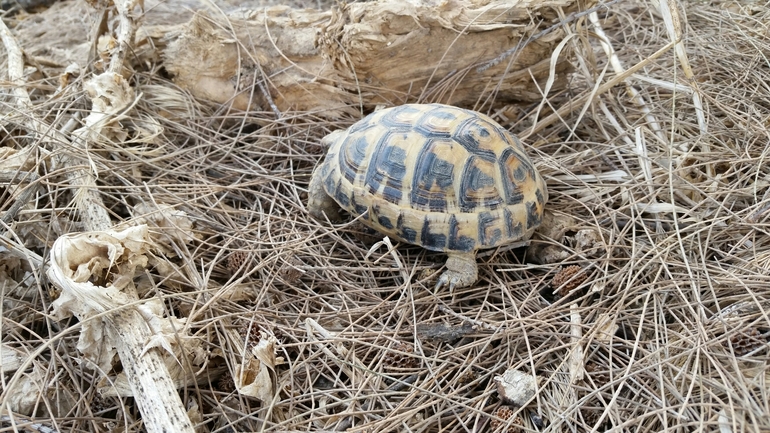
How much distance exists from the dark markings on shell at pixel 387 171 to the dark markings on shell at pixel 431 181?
0.10 m

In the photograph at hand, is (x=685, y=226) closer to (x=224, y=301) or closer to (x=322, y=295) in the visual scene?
(x=322, y=295)

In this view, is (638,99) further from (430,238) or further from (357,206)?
(357,206)

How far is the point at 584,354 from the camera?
2.32m

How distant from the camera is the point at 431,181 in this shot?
278cm

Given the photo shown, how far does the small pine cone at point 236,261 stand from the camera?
2.77 meters

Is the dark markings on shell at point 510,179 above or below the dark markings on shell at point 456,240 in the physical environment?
above

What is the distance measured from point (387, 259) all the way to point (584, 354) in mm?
1187

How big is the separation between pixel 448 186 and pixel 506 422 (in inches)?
49.2

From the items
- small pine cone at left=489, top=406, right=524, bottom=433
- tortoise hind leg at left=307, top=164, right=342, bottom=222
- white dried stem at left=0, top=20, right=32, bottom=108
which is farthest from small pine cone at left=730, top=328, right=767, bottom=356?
white dried stem at left=0, top=20, right=32, bottom=108

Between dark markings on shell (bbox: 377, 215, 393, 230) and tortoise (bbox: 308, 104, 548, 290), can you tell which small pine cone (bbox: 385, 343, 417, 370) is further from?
dark markings on shell (bbox: 377, 215, 393, 230)

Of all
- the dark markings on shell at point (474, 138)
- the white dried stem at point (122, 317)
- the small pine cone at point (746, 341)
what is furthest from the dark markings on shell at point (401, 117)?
the small pine cone at point (746, 341)

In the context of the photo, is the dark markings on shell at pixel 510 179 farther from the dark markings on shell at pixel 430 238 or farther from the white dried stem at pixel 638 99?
the white dried stem at pixel 638 99

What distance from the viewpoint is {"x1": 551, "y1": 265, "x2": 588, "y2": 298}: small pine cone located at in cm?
263

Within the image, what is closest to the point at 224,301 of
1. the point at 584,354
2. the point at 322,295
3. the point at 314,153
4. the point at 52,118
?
the point at 322,295
